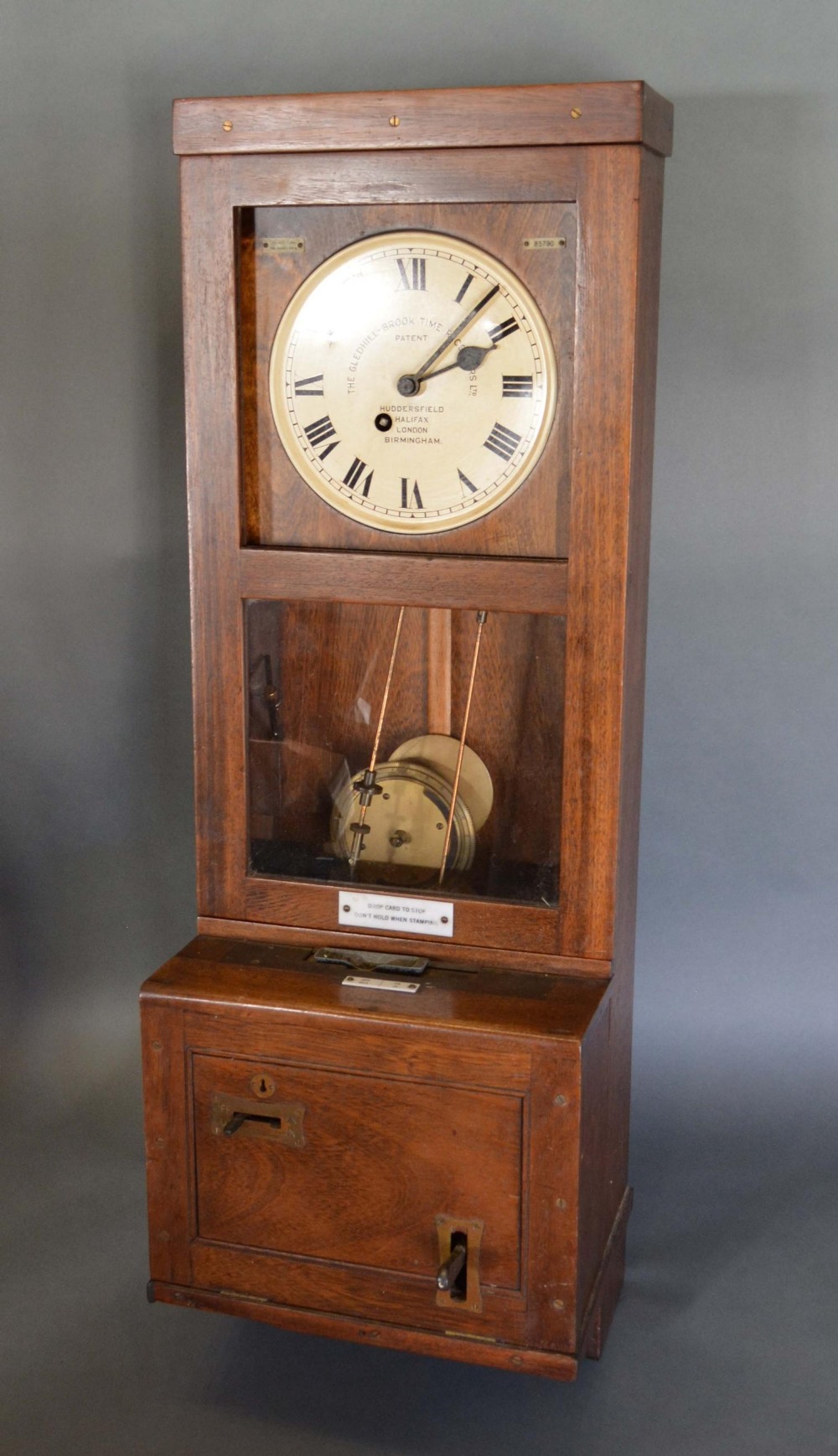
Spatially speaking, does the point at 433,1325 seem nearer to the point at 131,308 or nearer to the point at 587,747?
the point at 587,747

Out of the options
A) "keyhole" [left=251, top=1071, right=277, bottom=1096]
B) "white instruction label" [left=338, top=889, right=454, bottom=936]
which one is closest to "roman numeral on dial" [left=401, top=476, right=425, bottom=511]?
"white instruction label" [left=338, top=889, right=454, bottom=936]

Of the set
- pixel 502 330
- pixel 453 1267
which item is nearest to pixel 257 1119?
pixel 453 1267

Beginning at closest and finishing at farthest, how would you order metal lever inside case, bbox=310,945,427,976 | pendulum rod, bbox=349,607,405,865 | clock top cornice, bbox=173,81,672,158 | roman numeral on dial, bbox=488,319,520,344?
→ clock top cornice, bbox=173,81,672,158
roman numeral on dial, bbox=488,319,520,344
metal lever inside case, bbox=310,945,427,976
pendulum rod, bbox=349,607,405,865

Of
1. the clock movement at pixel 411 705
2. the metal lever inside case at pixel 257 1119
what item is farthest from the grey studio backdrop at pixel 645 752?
the metal lever inside case at pixel 257 1119

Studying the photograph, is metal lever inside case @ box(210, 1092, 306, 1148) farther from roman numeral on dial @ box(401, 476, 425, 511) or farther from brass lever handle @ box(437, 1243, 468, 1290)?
roman numeral on dial @ box(401, 476, 425, 511)

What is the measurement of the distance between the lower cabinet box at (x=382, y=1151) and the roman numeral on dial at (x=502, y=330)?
2.69 ft

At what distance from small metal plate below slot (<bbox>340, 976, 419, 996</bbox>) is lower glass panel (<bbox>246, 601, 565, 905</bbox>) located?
150 millimetres

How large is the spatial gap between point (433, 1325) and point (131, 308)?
5.34 ft

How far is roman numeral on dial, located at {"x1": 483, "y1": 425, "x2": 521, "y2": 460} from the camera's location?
6.61ft

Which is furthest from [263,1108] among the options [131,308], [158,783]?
[131,308]

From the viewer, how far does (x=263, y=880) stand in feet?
7.25

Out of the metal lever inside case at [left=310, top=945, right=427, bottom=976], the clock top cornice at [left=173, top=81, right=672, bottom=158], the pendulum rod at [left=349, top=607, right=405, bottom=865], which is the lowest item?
the metal lever inside case at [left=310, top=945, right=427, bottom=976]

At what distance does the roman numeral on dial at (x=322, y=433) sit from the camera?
6.82ft

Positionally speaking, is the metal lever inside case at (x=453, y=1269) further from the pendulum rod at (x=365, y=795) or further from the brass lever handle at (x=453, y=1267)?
the pendulum rod at (x=365, y=795)
